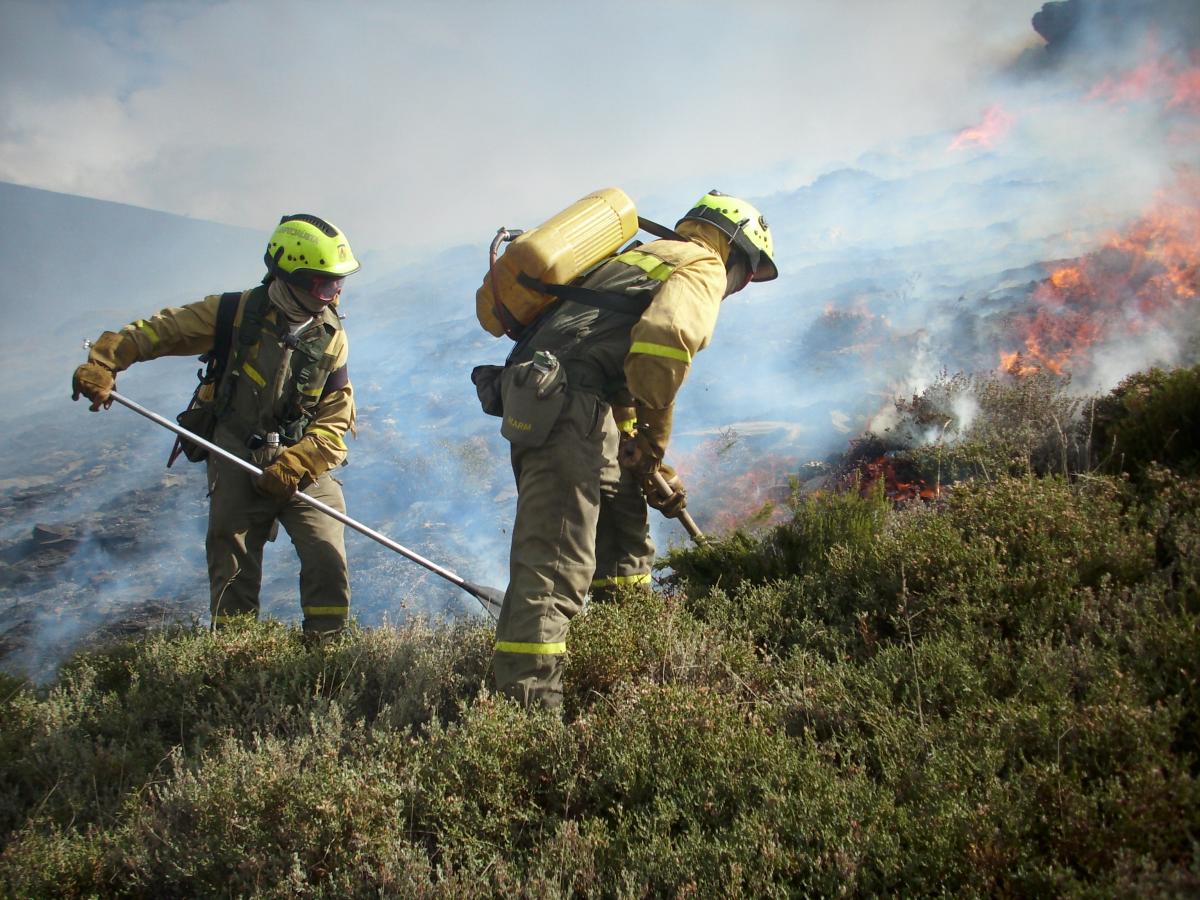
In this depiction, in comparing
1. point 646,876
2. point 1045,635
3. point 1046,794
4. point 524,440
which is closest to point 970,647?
point 1045,635

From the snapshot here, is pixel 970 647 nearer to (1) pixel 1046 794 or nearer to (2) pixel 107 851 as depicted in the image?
(1) pixel 1046 794

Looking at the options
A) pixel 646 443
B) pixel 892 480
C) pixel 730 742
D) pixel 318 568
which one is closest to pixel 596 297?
pixel 646 443

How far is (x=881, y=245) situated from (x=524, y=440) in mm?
17933

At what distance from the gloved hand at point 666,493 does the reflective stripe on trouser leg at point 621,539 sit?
2.4 inches

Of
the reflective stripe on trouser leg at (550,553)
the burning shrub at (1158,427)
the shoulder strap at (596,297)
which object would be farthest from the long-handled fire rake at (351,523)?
the burning shrub at (1158,427)

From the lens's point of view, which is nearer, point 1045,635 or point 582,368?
point 1045,635

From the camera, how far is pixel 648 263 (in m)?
3.78

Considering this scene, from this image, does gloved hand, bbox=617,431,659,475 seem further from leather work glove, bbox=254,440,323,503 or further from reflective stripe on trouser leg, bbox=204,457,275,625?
reflective stripe on trouser leg, bbox=204,457,275,625

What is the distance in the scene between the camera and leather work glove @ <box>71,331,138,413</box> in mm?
4410

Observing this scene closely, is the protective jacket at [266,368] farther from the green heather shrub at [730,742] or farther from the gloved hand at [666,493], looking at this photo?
the gloved hand at [666,493]

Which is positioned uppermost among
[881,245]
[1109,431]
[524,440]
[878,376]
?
[881,245]

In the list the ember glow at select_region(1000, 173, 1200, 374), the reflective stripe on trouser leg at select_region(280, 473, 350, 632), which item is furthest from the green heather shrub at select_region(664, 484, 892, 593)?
the ember glow at select_region(1000, 173, 1200, 374)

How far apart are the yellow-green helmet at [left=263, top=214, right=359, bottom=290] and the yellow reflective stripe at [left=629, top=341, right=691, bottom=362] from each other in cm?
232

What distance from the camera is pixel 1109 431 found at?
4426 millimetres
